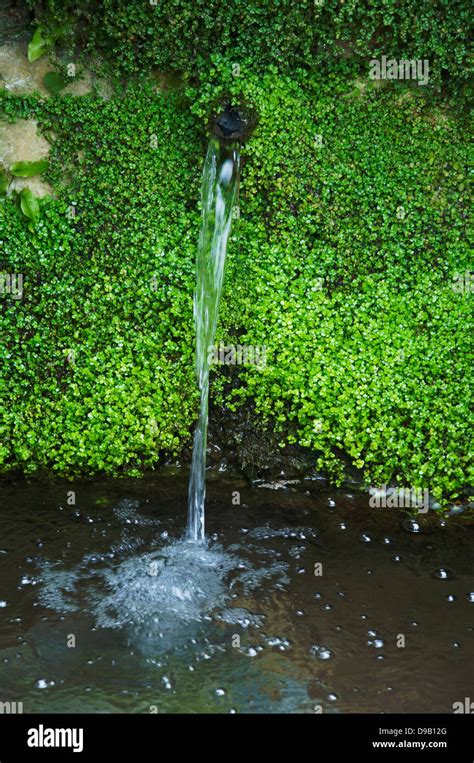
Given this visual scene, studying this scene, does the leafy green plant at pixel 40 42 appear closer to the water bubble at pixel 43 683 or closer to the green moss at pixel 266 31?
the green moss at pixel 266 31

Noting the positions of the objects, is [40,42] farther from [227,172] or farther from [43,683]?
[43,683]

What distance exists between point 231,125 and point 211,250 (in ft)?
3.30

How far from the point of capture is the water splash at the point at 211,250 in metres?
6.09

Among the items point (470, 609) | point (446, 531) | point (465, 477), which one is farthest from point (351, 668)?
point (465, 477)

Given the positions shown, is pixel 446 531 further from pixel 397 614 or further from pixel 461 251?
pixel 461 251

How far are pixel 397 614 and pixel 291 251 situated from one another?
3020mm


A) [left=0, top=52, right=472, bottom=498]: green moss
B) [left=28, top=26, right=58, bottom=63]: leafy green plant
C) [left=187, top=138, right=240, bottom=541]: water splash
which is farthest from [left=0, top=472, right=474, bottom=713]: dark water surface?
[left=28, top=26, right=58, bottom=63]: leafy green plant

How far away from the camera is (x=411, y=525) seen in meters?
5.62

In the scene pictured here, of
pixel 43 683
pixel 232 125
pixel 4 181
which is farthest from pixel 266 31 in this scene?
pixel 43 683

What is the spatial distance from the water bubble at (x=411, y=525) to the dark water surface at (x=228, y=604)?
0.22ft

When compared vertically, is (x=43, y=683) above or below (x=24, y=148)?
below

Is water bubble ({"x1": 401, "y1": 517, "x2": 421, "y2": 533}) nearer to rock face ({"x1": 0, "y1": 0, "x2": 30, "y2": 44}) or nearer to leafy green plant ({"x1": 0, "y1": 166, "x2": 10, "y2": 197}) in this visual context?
leafy green plant ({"x1": 0, "y1": 166, "x2": 10, "y2": 197})

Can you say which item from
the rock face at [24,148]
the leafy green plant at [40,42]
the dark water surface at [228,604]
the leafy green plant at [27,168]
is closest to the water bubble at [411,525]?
the dark water surface at [228,604]

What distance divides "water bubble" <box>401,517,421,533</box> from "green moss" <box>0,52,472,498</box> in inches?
16.0
